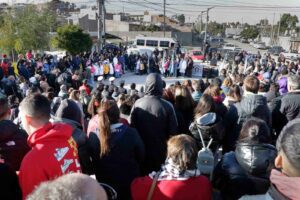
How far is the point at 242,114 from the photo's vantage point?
15.8ft

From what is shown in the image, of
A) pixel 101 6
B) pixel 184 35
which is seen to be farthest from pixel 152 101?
pixel 184 35

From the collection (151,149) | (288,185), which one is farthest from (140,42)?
(288,185)

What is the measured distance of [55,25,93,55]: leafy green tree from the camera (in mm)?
26391

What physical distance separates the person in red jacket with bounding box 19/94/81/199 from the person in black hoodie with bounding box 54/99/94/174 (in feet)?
2.34

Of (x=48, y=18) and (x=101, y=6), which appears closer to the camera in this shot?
(x=101, y=6)

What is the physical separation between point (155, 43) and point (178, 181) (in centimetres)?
3357

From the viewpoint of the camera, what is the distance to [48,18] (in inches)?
1126

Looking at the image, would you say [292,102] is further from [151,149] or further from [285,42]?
[285,42]

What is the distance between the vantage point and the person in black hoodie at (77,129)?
136 inches

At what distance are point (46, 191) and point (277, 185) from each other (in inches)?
44.7

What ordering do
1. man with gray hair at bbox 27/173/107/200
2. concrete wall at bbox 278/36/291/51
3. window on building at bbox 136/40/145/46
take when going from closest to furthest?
man with gray hair at bbox 27/173/107/200 → window on building at bbox 136/40/145/46 → concrete wall at bbox 278/36/291/51

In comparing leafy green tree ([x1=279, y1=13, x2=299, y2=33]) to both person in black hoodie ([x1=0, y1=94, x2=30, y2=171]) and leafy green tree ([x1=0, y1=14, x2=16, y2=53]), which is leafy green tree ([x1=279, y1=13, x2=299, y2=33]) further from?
person in black hoodie ([x1=0, y1=94, x2=30, y2=171])

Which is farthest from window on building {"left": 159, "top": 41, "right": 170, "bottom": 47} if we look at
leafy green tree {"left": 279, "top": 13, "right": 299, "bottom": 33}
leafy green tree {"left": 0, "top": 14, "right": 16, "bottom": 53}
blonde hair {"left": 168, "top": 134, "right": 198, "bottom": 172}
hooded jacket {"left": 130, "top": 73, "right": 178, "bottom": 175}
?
leafy green tree {"left": 279, "top": 13, "right": 299, "bottom": 33}

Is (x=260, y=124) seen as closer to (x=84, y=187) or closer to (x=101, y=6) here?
(x=84, y=187)
